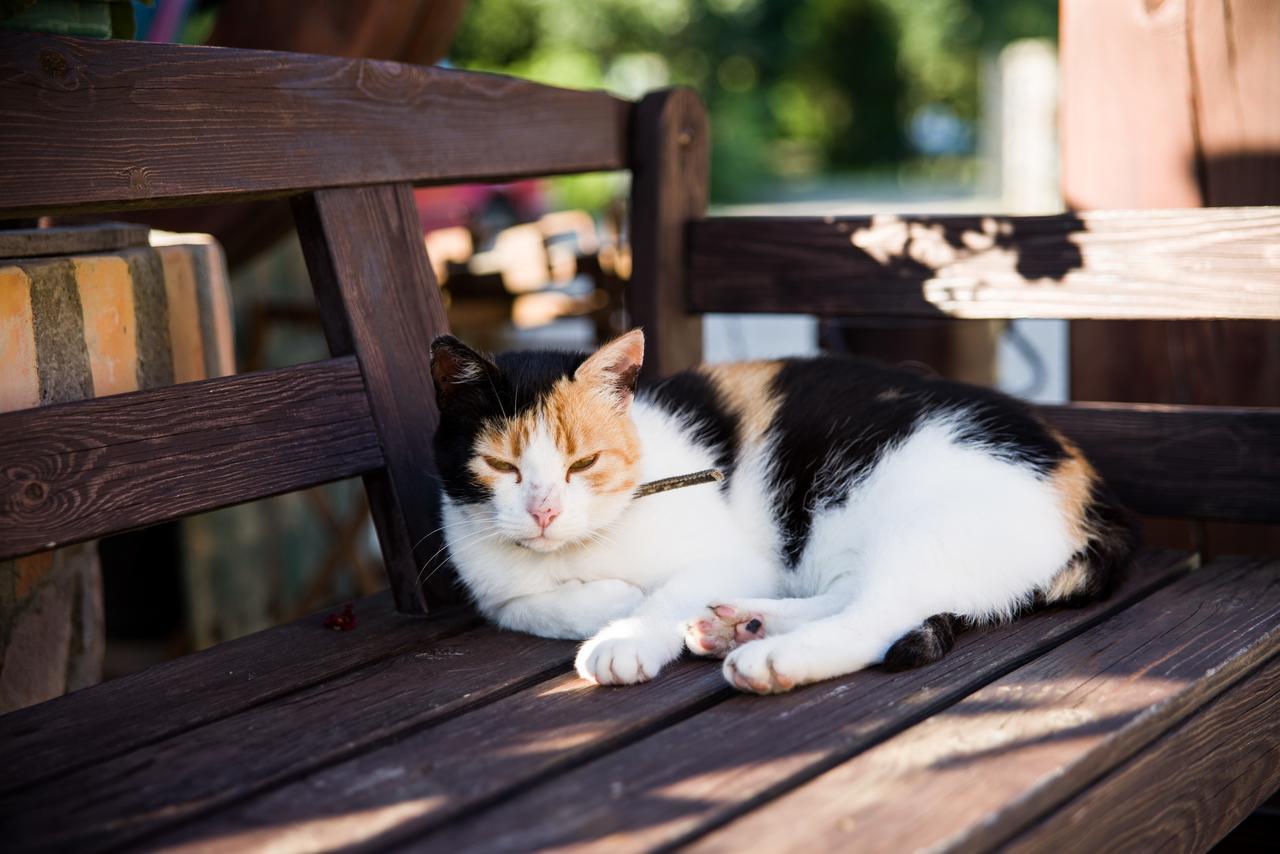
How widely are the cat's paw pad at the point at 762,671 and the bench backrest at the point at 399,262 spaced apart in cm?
74

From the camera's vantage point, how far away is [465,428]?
1.99 m

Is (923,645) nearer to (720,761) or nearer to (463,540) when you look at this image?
(720,761)

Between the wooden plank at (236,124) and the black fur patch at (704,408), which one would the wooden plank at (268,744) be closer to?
the black fur patch at (704,408)

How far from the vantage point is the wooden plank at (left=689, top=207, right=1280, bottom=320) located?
7.28 ft

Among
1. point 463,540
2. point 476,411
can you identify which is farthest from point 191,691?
point 476,411

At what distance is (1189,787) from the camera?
162cm

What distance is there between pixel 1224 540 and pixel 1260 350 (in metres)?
0.44

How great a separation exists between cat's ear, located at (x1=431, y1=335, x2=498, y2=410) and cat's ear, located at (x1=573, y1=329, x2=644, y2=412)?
17 cm

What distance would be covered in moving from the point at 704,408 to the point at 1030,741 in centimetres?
97

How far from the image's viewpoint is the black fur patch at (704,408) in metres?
2.21

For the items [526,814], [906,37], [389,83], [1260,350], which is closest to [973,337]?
[1260,350]

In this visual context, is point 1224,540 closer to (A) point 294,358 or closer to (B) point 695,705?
(B) point 695,705

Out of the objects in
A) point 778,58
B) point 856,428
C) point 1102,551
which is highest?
point 778,58

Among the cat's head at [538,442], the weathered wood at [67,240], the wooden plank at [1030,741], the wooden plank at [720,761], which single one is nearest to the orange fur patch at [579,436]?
the cat's head at [538,442]
